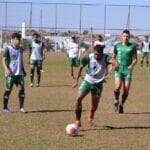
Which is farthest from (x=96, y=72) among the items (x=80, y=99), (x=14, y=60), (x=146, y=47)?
(x=146, y=47)

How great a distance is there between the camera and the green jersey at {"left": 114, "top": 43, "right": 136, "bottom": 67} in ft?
53.1

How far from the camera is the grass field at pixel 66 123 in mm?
11648

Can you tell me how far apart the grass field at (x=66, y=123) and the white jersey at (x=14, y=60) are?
3.34ft

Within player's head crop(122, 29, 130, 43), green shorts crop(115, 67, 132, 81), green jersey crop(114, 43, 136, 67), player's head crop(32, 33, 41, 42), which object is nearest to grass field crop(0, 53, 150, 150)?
green shorts crop(115, 67, 132, 81)

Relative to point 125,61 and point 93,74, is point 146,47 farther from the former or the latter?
point 93,74

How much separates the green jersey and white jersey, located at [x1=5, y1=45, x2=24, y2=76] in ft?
8.02

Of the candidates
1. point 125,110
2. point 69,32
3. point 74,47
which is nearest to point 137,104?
point 125,110

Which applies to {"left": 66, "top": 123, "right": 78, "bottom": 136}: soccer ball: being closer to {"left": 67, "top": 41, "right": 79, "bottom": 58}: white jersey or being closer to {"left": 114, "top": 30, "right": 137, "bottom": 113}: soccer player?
{"left": 114, "top": 30, "right": 137, "bottom": 113}: soccer player

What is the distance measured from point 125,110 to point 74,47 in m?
11.9

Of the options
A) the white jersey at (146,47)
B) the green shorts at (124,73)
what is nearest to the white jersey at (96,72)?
the green shorts at (124,73)

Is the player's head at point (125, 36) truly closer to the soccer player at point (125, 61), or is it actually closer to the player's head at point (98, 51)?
the soccer player at point (125, 61)

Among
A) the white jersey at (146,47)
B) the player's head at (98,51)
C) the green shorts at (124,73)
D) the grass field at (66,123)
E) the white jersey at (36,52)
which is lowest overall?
the white jersey at (146,47)

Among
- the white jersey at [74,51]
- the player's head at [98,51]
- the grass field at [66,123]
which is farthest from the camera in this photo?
the white jersey at [74,51]

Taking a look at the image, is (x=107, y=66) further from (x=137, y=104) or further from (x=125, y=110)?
(x=137, y=104)
